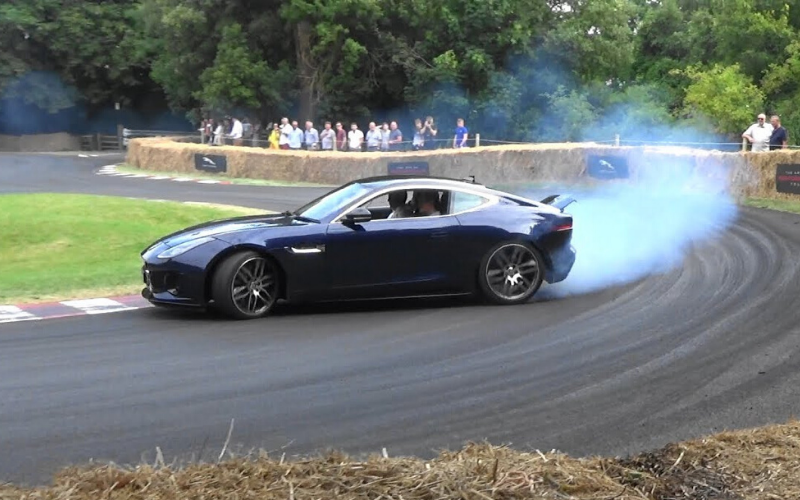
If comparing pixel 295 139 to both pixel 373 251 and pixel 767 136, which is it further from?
pixel 373 251

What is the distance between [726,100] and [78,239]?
27.3m

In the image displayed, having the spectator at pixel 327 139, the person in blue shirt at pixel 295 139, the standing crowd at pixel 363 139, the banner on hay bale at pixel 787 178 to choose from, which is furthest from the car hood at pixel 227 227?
the person in blue shirt at pixel 295 139

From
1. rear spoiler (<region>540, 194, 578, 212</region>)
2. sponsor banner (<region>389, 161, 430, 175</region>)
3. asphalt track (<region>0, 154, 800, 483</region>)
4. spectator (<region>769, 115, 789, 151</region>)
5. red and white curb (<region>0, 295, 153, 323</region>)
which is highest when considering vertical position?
spectator (<region>769, 115, 789, 151</region>)

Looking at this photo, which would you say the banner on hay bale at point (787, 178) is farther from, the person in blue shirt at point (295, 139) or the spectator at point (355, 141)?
the person in blue shirt at point (295, 139)

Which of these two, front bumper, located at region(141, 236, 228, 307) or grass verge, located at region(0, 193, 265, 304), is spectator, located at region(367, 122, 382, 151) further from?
front bumper, located at region(141, 236, 228, 307)

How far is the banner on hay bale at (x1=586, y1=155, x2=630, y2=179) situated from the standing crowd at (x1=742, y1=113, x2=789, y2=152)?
10.9 ft

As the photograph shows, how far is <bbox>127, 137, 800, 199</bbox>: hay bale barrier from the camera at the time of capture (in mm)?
22359

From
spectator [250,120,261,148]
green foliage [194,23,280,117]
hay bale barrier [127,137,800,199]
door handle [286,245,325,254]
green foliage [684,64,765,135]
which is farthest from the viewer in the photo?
green foliage [194,23,280,117]

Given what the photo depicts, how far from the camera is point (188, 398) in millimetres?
6930

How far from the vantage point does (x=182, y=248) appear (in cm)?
980

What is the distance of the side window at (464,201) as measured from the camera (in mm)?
10656

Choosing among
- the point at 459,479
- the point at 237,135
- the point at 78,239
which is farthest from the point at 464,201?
the point at 237,135

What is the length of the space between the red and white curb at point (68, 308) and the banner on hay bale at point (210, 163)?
22.2 m

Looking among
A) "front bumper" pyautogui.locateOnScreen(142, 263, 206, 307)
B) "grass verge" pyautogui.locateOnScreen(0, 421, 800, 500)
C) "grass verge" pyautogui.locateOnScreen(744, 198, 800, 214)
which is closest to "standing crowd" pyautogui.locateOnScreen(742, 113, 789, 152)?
"grass verge" pyautogui.locateOnScreen(744, 198, 800, 214)
